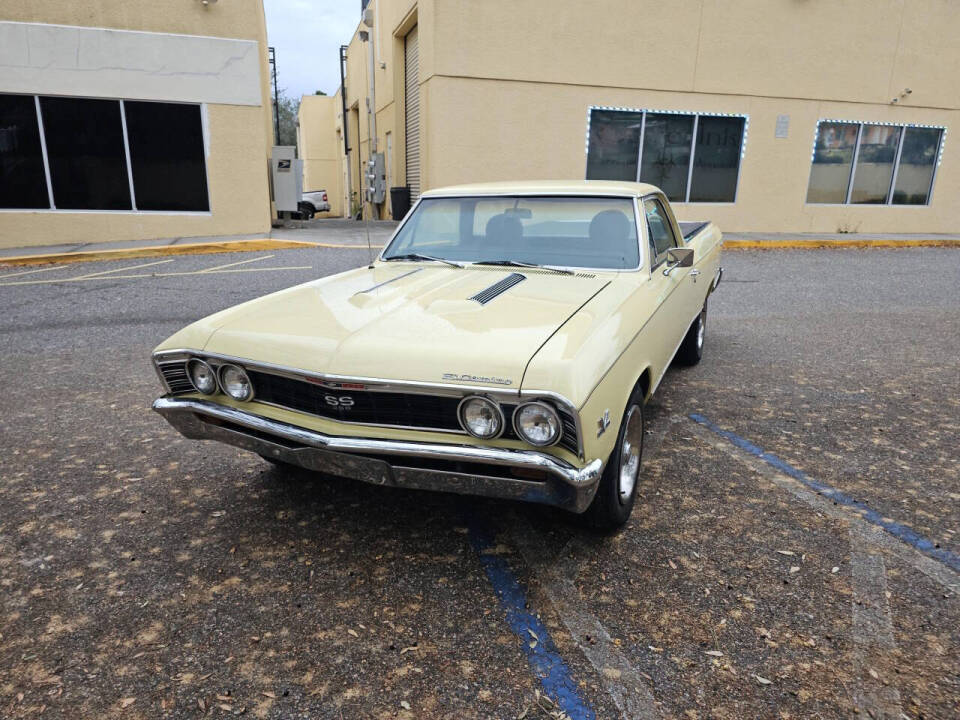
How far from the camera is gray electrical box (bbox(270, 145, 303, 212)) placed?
1520 centimetres

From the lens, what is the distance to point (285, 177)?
15281 mm

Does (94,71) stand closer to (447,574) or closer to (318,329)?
(318,329)

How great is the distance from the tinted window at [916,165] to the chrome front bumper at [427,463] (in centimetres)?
1869

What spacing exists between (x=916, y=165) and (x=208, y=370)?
19611 millimetres

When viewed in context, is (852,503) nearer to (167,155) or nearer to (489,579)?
(489,579)

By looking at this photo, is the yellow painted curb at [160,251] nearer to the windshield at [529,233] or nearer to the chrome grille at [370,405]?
the windshield at [529,233]

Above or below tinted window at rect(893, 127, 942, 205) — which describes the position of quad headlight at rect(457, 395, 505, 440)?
below

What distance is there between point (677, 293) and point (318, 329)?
2.38 metres

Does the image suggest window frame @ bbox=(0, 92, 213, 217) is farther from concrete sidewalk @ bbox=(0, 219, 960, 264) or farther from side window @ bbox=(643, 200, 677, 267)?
side window @ bbox=(643, 200, 677, 267)

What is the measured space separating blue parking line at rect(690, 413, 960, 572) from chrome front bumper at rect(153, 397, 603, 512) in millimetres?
1667

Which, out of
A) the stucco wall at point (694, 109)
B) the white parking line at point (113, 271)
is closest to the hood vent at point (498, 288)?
the white parking line at point (113, 271)

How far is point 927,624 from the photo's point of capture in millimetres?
2514

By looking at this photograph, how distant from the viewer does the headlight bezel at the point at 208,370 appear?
117 inches

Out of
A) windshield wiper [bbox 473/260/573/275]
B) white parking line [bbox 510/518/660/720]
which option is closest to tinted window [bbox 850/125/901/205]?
windshield wiper [bbox 473/260/573/275]
